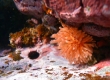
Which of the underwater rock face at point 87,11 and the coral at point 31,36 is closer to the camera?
the underwater rock face at point 87,11

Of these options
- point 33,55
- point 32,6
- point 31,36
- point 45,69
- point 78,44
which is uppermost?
point 32,6

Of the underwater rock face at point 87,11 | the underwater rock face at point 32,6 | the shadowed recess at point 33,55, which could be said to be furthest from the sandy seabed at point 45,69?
the underwater rock face at point 32,6

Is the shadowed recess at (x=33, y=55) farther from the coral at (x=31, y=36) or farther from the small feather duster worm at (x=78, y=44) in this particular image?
the small feather duster worm at (x=78, y=44)

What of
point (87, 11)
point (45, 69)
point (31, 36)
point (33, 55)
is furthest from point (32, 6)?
point (87, 11)

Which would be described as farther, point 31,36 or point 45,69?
point 31,36

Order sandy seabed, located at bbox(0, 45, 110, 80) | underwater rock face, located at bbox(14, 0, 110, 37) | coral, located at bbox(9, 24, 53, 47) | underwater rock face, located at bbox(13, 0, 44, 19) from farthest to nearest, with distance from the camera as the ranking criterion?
coral, located at bbox(9, 24, 53, 47)
underwater rock face, located at bbox(13, 0, 44, 19)
sandy seabed, located at bbox(0, 45, 110, 80)
underwater rock face, located at bbox(14, 0, 110, 37)

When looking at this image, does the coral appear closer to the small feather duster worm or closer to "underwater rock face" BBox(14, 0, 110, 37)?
the small feather duster worm

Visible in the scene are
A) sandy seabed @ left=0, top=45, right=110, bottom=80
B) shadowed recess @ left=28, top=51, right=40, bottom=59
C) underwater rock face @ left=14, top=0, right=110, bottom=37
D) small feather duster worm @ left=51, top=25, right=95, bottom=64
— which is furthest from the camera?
shadowed recess @ left=28, top=51, right=40, bottom=59

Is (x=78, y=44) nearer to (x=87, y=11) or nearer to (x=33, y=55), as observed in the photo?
(x=87, y=11)

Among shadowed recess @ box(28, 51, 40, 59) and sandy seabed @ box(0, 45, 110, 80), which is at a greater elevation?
shadowed recess @ box(28, 51, 40, 59)

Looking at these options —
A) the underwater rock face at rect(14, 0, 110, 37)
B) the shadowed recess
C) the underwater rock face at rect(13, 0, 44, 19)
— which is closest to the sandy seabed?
the shadowed recess

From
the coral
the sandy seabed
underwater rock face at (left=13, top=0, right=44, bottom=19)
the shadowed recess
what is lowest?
the sandy seabed

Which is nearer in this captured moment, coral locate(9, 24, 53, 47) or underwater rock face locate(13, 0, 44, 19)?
underwater rock face locate(13, 0, 44, 19)
